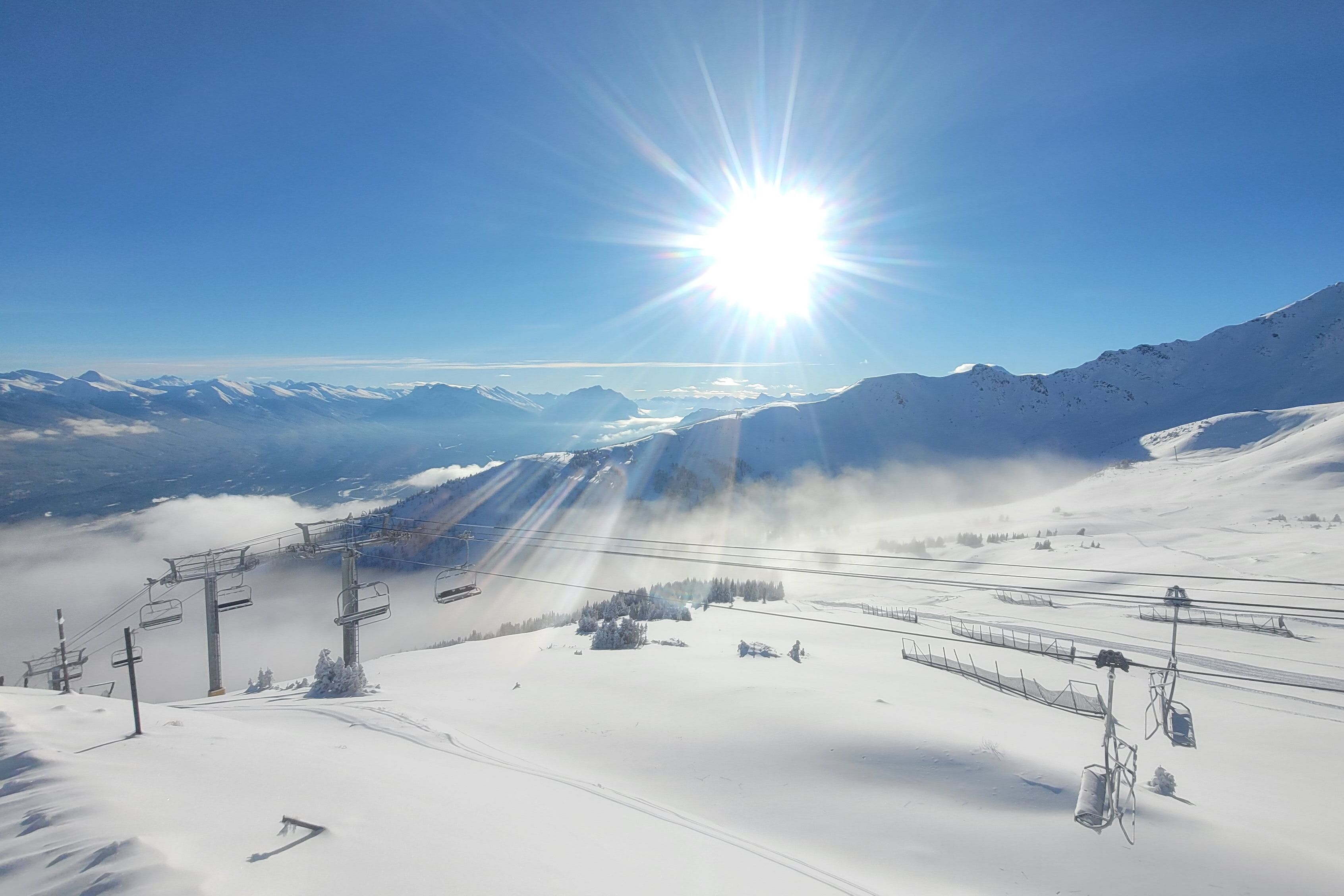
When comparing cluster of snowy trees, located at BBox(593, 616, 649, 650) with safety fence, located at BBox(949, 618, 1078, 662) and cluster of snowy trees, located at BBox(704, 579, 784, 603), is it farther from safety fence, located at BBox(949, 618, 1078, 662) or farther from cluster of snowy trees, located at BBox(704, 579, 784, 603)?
cluster of snowy trees, located at BBox(704, 579, 784, 603)

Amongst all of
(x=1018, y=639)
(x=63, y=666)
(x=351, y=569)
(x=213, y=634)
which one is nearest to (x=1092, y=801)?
(x=1018, y=639)

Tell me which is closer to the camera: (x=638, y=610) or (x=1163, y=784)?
(x=1163, y=784)

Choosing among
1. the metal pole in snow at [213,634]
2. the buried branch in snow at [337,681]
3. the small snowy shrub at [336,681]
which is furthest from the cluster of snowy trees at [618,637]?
the metal pole in snow at [213,634]

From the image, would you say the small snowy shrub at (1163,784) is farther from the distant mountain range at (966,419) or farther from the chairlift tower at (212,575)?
the distant mountain range at (966,419)

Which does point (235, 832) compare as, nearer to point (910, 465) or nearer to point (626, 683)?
point (626, 683)

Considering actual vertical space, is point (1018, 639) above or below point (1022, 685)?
below

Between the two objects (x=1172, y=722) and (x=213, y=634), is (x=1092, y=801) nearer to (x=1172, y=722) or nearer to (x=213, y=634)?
(x=1172, y=722)

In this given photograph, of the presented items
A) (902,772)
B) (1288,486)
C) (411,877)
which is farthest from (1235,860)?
(1288,486)

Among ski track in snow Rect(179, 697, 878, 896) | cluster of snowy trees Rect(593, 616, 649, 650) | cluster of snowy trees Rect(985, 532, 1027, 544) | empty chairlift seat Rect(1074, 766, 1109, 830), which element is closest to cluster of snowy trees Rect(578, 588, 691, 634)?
cluster of snowy trees Rect(593, 616, 649, 650)
